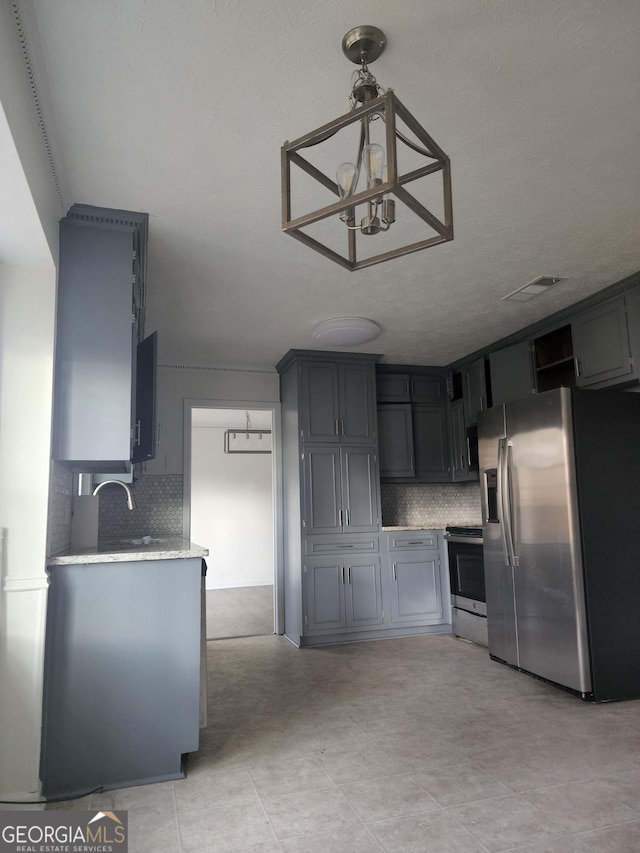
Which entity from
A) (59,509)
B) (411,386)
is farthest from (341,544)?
(59,509)

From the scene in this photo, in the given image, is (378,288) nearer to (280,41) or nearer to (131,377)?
(131,377)

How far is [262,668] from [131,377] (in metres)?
2.51

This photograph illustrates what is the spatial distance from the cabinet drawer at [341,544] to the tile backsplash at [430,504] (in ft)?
2.05

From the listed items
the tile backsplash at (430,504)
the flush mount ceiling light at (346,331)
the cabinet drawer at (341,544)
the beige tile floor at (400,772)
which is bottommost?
the beige tile floor at (400,772)

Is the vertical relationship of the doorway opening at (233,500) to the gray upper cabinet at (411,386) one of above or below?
below

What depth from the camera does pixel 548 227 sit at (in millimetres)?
2928

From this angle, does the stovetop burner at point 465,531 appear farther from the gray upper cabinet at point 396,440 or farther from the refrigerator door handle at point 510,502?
the refrigerator door handle at point 510,502

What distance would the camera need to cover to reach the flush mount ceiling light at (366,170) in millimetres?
1348

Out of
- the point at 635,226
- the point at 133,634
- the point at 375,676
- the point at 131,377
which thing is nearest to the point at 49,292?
the point at 131,377

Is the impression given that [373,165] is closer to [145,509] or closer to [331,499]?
[331,499]

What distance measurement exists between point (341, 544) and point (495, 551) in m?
1.41

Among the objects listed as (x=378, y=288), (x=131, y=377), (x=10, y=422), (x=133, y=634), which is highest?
(x=378, y=288)

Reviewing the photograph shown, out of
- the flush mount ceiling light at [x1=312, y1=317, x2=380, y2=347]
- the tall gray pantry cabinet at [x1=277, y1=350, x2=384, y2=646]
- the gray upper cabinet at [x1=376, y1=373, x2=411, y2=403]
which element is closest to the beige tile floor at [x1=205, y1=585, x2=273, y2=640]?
the tall gray pantry cabinet at [x1=277, y1=350, x2=384, y2=646]

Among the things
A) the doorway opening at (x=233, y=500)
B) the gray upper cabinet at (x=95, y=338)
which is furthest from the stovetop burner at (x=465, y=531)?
the doorway opening at (x=233, y=500)
